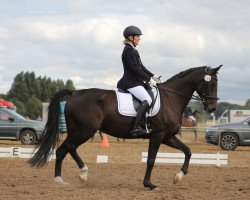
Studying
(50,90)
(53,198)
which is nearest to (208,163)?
(53,198)

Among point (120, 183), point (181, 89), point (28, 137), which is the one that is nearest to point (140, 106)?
point (181, 89)

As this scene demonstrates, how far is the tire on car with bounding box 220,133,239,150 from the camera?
23.4m

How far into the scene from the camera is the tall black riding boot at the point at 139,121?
33.1 feet

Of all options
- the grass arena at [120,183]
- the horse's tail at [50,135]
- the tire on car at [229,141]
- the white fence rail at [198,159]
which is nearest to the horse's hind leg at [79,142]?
the grass arena at [120,183]

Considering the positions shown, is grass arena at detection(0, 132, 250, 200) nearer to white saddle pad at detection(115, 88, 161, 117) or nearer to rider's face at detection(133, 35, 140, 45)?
white saddle pad at detection(115, 88, 161, 117)

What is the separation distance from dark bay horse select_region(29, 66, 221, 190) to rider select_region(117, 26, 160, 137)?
0.22 metres

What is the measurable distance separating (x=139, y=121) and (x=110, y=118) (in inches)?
21.2

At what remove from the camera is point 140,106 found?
399 inches

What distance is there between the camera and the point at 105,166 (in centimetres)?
1443

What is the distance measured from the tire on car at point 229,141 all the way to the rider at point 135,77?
44.6 feet

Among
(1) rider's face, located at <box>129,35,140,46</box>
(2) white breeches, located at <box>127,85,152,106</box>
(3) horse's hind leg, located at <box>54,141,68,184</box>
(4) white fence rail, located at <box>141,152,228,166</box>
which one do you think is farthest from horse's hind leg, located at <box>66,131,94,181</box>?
(4) white fence rail, located at <box>141,152,228,166</box>

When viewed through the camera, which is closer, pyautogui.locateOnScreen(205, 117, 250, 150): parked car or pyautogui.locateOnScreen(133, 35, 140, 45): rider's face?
pyautogui.locateOnScreen(133, 35, 140, 45): rider's face

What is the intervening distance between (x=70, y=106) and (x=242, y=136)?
14.4 m

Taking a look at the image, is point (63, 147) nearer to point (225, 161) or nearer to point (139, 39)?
point (139, 39)
